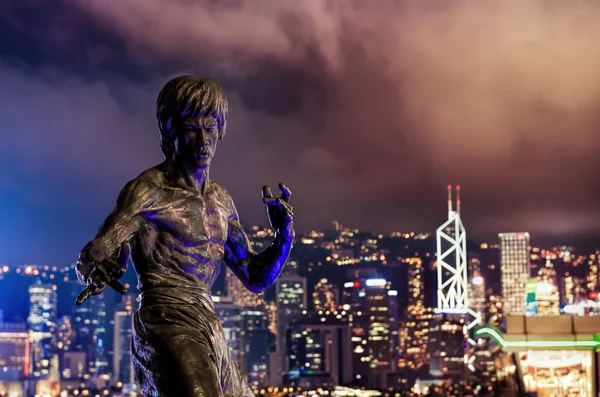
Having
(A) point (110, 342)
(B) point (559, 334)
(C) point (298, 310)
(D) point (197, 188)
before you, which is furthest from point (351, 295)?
(D) point (197, 188)

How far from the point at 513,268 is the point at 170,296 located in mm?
114393

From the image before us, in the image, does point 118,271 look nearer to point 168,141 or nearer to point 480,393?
point 168,141

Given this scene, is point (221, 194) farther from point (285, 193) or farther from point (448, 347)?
point (448, 347)

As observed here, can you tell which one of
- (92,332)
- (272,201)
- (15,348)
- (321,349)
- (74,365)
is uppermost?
(92,332)

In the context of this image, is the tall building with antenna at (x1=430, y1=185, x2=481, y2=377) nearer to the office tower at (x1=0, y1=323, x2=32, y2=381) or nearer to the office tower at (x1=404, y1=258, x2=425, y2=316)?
the office tower at (x1=404, y1=258, x2=425, y2=316)

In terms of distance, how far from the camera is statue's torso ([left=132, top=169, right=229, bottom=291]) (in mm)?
4230

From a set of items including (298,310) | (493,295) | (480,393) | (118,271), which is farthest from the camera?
(493,295)

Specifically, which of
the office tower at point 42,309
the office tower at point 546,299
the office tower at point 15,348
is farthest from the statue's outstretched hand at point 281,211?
the office tower at point 42,309

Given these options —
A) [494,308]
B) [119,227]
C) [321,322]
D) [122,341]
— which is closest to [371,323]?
[321,322]

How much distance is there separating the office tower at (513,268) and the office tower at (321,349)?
27131 mm

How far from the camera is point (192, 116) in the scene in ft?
13.9

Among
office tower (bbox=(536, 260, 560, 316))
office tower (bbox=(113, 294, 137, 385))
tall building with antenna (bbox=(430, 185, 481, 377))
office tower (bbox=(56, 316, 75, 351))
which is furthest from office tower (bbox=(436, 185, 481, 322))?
office tower (bbox=(56, 316, 75, 351))

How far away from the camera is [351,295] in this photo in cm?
9731

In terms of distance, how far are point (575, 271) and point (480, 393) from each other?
51.7m
